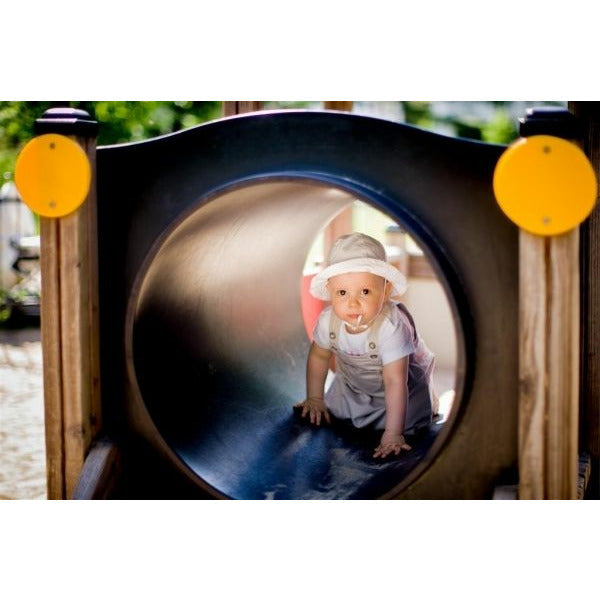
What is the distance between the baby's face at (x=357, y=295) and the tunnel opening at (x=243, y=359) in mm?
315

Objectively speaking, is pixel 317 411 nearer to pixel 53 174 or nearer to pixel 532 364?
pixel 532 364

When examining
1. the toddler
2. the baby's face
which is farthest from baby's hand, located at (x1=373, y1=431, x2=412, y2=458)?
the baby's face

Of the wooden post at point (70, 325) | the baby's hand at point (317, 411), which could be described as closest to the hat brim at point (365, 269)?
the baby's hand at point (317, 411)

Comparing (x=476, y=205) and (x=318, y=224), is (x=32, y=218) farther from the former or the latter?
(x=476, y=205)

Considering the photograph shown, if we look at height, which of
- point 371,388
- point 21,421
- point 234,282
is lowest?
point 21,421

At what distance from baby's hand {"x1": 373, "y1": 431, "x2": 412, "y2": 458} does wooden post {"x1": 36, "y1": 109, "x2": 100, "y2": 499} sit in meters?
0.88

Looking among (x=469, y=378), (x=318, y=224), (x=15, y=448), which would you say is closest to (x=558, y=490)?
(x=469, y=378)

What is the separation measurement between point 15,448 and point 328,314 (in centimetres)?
162

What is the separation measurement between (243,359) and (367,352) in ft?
1.75

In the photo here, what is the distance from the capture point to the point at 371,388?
296 centimetres

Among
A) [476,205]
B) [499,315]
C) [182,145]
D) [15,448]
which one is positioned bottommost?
[15,448]

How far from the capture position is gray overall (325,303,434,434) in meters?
2.85

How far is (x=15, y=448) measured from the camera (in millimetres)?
3564

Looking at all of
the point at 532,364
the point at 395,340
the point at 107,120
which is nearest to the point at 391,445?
the point at 395,340
